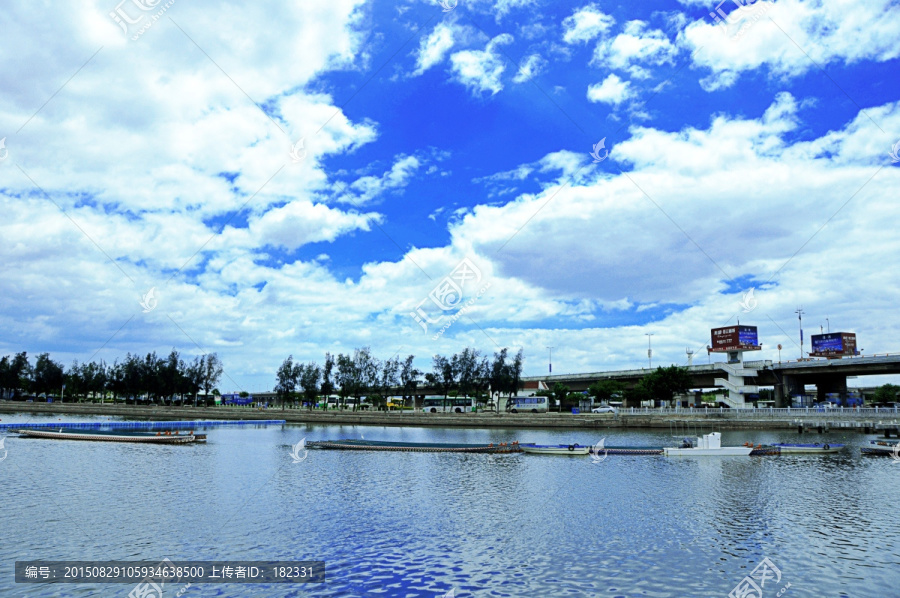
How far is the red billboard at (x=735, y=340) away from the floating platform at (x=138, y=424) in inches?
4322

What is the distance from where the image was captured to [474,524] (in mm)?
34281

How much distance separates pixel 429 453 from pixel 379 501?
34.6 m

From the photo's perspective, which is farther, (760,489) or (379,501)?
(760,489)

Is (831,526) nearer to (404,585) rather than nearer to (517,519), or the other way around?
(517,519)

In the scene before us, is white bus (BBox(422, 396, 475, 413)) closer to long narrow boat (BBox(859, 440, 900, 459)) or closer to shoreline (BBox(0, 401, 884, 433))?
shoreline (BBox(0, 401, 884, 433))

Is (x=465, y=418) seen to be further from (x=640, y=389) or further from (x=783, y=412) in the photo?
(x=783, y=412)

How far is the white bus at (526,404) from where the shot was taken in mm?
161988

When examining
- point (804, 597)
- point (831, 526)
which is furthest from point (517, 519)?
point (831, 526)

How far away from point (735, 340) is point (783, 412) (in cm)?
3164

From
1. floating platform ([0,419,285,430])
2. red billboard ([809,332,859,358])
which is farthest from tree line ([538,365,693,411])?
floating platform ([0,419,285,430])

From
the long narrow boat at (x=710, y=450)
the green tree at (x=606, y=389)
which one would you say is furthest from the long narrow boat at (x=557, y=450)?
the green tree at (x=606, y=389)

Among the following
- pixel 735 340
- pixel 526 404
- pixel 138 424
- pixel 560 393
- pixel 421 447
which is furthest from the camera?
pixel 560 393

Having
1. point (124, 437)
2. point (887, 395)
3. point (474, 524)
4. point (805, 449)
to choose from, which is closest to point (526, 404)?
point (805, 449)

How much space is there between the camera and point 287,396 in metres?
195
